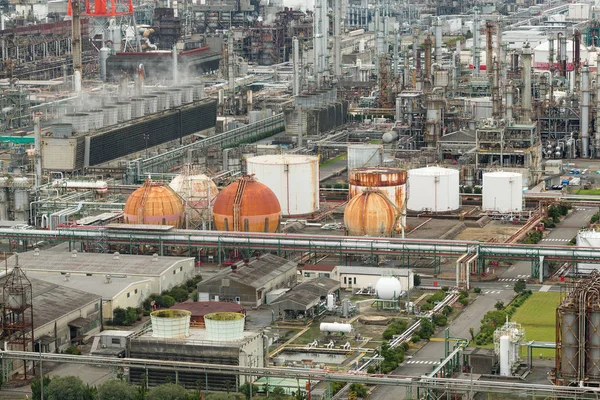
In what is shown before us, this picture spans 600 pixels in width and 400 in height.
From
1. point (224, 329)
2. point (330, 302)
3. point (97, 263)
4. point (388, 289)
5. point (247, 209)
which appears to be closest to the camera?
point (224, 329)

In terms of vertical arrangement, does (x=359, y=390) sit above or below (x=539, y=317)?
below

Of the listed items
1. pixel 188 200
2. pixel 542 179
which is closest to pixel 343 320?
pixel 188 200

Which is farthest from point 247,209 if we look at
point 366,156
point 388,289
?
point 366,156

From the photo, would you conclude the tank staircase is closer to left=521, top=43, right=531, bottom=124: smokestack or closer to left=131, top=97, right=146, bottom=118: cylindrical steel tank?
left=521, top=43, right=531, bottom=124: smokestack

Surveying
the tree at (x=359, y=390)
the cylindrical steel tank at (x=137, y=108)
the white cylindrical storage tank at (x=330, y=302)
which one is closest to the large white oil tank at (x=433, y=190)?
the white cylindrical storage tank at (x=330, y=302)

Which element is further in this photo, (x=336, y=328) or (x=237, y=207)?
(x=237, y=207)

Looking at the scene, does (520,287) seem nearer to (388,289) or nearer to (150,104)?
(388,289)

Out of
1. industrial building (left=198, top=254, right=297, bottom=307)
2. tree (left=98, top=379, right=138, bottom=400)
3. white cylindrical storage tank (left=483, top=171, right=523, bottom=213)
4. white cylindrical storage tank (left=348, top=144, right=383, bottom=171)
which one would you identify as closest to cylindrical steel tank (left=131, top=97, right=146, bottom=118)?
white cylindrical storage tank (left=348, top=144, right=383, bottom=171)
